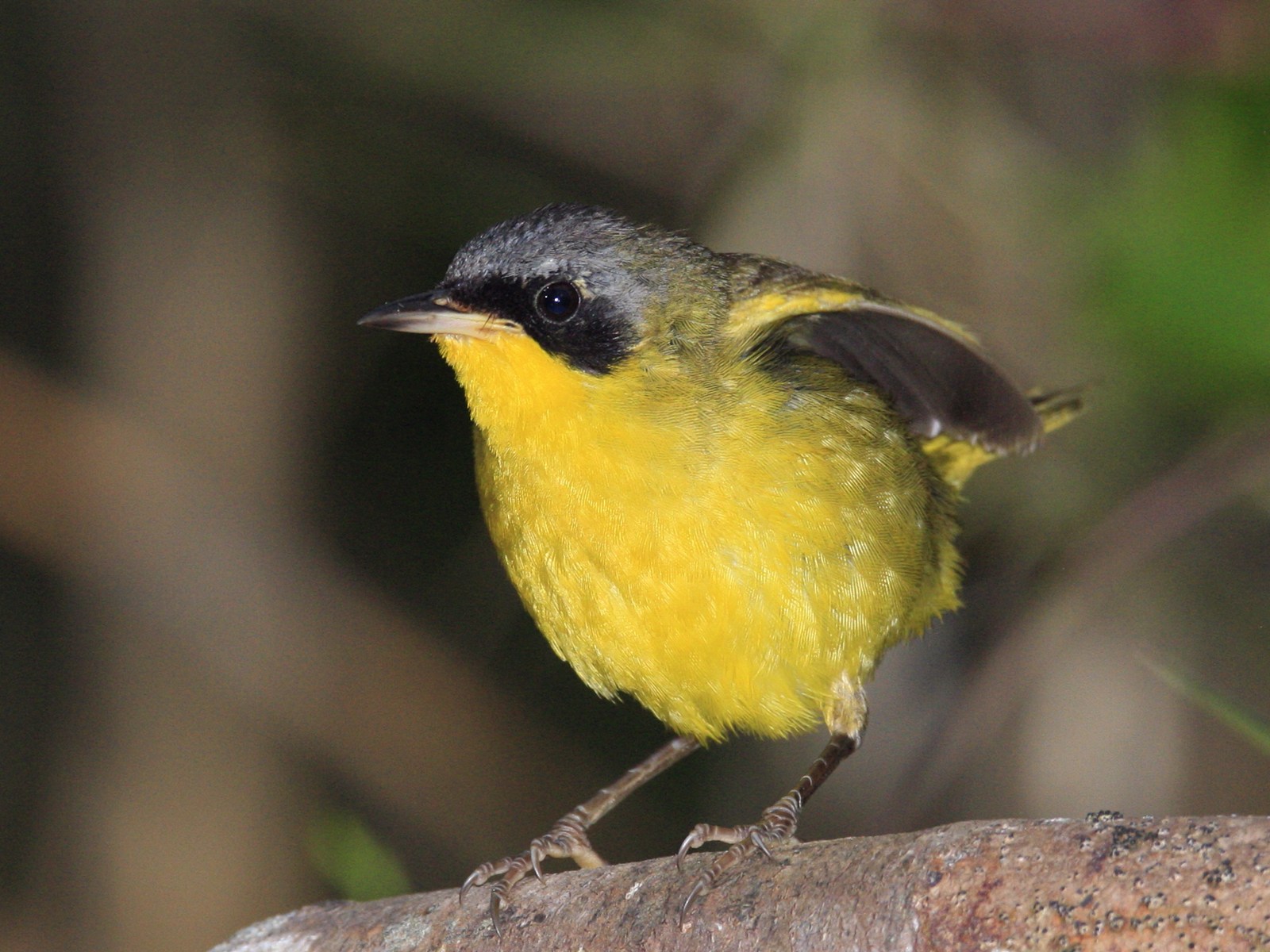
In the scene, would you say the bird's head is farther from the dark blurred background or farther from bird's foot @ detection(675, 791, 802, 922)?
the dark blurred background

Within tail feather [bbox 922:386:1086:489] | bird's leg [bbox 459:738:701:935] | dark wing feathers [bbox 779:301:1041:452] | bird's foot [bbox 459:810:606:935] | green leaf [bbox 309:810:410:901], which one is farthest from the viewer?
tail feather [bbox 922:386:1086:489]

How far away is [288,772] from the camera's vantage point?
21.6ft

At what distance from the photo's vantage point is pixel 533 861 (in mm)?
3561

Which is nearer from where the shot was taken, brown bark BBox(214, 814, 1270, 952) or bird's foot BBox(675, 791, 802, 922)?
brown bark BBox(214, 814, 1270, 952)

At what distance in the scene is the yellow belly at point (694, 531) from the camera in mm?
3299

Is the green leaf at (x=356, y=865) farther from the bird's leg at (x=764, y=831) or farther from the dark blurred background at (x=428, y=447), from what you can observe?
the dark blurred background at (x=428, y=447)

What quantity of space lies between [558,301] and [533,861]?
1.44 metres

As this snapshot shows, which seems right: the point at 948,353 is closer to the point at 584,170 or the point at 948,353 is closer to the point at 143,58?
the point at 584,170

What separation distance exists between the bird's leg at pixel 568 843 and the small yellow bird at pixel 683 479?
0.4 inches

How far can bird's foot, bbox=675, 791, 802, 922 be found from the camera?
2844 millimetres

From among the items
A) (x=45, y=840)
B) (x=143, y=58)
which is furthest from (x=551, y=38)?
(x=45, y=840)

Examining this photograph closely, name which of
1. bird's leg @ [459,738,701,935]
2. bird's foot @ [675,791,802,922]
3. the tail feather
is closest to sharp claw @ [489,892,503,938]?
bird's leg @ [459,738,701,935]

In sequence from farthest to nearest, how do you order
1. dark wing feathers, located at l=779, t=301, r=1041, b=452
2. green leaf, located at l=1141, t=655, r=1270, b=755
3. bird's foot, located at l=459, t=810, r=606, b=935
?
1. dark wing feathers, located at l=779, t=301, r=1041, b=452
2. bird's foot, located at l=459, t=810, r=606, b=935
3. green leaf, located at l=1141, t=655, r=1270, b=755

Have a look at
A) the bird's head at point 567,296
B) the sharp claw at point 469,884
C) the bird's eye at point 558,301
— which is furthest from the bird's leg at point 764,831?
the bird's eye at point 558,301
